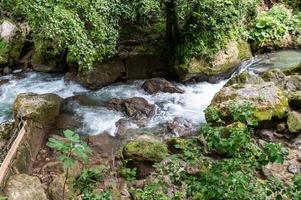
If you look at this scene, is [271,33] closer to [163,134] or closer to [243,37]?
[243,37]

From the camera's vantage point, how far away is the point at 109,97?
1016 centimetres

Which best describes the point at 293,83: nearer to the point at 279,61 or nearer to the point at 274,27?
the point at 279,61

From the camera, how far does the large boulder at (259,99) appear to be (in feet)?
25.3

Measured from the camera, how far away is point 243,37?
39.5ft

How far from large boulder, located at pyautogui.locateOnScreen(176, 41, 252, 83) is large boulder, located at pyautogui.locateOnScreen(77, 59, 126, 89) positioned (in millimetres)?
1633

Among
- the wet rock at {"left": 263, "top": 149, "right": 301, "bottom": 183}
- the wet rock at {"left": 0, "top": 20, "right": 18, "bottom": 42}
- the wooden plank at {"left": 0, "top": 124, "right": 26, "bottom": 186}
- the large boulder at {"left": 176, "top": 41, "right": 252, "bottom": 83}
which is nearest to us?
the wooden plank at {"left": 0, "top": 124, "right": 26, "bottom": 186}

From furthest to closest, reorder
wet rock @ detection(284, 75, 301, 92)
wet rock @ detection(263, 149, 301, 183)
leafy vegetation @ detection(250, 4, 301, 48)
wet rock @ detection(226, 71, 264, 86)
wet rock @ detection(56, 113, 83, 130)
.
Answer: leafy vegetation @ detection(250, 4, 301, 48) → wet rock @ detection(226, 71, 264, 86) → wet rock @ detection(284, 75, 301, 92) → wet rock @ detection(56, 113, 83, 130) → wet rock @ detection(263, 149, 301, 183)

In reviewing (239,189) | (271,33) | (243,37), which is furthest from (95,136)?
(271,33)

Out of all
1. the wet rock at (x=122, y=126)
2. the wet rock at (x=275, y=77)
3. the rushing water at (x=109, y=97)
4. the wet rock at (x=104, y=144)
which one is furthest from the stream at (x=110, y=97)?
the wet rock at (x=275, y=77)

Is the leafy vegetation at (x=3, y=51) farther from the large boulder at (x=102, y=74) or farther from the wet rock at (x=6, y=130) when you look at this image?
the wet rock at (x=6, y=130)

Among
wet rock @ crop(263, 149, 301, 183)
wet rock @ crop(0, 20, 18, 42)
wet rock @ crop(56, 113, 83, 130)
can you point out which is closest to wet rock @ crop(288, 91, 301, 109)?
wet rock @ crop(263, 149, 301, 183)

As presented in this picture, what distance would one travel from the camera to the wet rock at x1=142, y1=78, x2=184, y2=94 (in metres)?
10.2

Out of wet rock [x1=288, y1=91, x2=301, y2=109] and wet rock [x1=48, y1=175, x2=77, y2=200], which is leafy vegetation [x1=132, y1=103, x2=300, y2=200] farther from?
wet rock [x1=288, y1=91, x2=301, y2=109]

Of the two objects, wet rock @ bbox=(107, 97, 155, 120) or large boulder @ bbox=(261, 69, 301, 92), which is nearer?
wet rock @ bbox=(107, 97, 155, 120)
